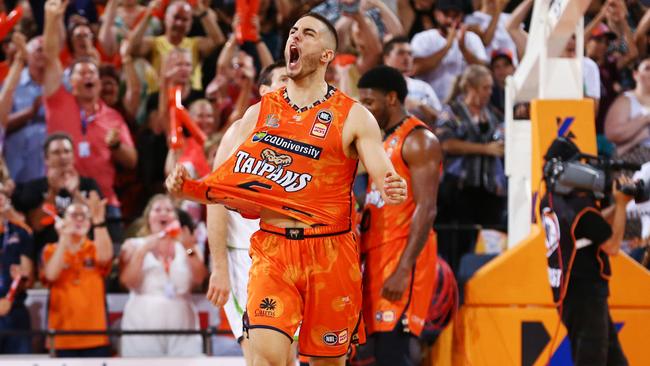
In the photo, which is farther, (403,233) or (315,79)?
(403,233)

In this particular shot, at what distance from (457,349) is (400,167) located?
154 cm

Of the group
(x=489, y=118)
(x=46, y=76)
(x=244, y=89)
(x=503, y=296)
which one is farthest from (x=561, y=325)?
(x=46, y=76)

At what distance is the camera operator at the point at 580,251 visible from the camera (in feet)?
21.2

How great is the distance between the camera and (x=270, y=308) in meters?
4.67

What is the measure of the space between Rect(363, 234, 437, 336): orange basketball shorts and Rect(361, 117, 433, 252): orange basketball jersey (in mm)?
60

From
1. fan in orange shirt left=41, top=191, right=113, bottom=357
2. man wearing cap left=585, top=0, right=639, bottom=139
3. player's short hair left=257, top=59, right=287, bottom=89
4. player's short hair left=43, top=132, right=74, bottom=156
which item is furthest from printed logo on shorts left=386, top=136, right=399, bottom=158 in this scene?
man wearing cap left=585, top=0, right=639, bottom=139

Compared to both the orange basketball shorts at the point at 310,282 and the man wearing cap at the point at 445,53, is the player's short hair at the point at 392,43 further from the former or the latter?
the orange basketball shorts at the point at 310,282

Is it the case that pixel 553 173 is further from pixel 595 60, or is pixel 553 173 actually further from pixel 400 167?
pixel 595 60

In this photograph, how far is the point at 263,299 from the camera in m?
4.69

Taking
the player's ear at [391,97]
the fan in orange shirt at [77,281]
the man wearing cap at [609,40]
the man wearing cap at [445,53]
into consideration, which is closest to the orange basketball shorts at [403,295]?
the player's ear at [391,97]

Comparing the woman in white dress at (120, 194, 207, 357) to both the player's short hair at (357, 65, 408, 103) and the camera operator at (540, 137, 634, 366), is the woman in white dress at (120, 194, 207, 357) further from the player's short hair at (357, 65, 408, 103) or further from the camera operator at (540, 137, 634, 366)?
the camera operator at (540, 137, 634, 366)

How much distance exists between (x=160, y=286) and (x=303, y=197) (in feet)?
12.0

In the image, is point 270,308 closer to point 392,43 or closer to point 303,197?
point 303,197

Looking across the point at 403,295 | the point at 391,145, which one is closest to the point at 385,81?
the point at 391,145
